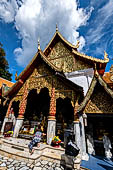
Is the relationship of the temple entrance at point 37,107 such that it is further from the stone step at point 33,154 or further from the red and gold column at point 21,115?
the stone step at point 33,154

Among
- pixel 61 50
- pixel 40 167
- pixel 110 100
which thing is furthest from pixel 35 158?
pixel 61 50

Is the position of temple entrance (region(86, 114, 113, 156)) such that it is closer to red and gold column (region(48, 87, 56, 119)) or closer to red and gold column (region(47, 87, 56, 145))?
red and gold column (region(47, 87, 56, 145))

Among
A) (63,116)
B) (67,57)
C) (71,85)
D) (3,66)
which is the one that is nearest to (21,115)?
(63,116)

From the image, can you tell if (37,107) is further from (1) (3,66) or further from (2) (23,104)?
(1) (3,66)

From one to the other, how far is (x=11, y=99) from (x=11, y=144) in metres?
4.11

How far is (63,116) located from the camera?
295 inches

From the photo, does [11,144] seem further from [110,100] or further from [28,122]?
[110,100]

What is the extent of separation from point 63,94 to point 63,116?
265 cm

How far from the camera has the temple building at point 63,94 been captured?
415 cm

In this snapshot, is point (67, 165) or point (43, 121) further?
point (43, 121)

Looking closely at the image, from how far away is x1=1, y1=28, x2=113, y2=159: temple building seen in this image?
4.15m

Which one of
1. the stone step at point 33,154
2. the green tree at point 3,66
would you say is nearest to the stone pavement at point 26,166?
the stone step at point 33,154

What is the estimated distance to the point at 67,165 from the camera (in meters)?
3.32

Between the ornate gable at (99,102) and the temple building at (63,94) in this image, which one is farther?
the temple building at (63,94)
